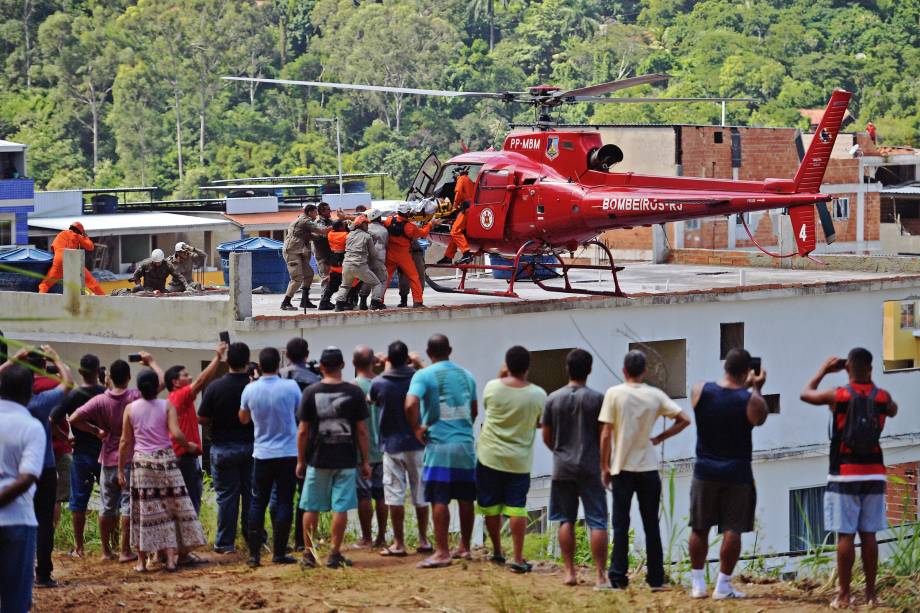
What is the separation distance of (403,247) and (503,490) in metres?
9.93

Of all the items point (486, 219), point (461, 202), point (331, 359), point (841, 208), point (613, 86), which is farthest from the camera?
point (841, 208)

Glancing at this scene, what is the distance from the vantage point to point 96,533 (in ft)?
46.9

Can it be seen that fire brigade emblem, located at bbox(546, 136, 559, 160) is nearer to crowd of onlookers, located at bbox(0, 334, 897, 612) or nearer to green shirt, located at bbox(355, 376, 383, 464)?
crowd of onlookers, located at bbox(0, 334, 897, 612)

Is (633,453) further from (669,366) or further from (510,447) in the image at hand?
(669,366)

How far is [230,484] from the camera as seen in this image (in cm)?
1291

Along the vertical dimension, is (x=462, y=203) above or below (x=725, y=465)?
above

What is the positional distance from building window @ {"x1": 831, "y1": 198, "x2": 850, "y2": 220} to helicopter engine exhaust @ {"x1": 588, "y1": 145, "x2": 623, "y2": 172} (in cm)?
2858

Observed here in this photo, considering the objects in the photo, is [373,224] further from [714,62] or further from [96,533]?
[714,62]

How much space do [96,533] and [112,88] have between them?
8136cm

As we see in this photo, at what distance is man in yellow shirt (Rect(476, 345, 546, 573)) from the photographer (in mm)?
11617

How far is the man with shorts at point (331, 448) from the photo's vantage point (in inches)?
462

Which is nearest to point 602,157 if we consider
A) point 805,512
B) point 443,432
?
point 805,512

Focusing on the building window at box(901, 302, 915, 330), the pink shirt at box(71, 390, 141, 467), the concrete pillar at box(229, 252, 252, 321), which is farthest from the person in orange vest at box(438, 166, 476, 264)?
the building window at box(901, 302, 915, 330)

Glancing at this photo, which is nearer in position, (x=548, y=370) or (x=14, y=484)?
(x=14, y=484)
